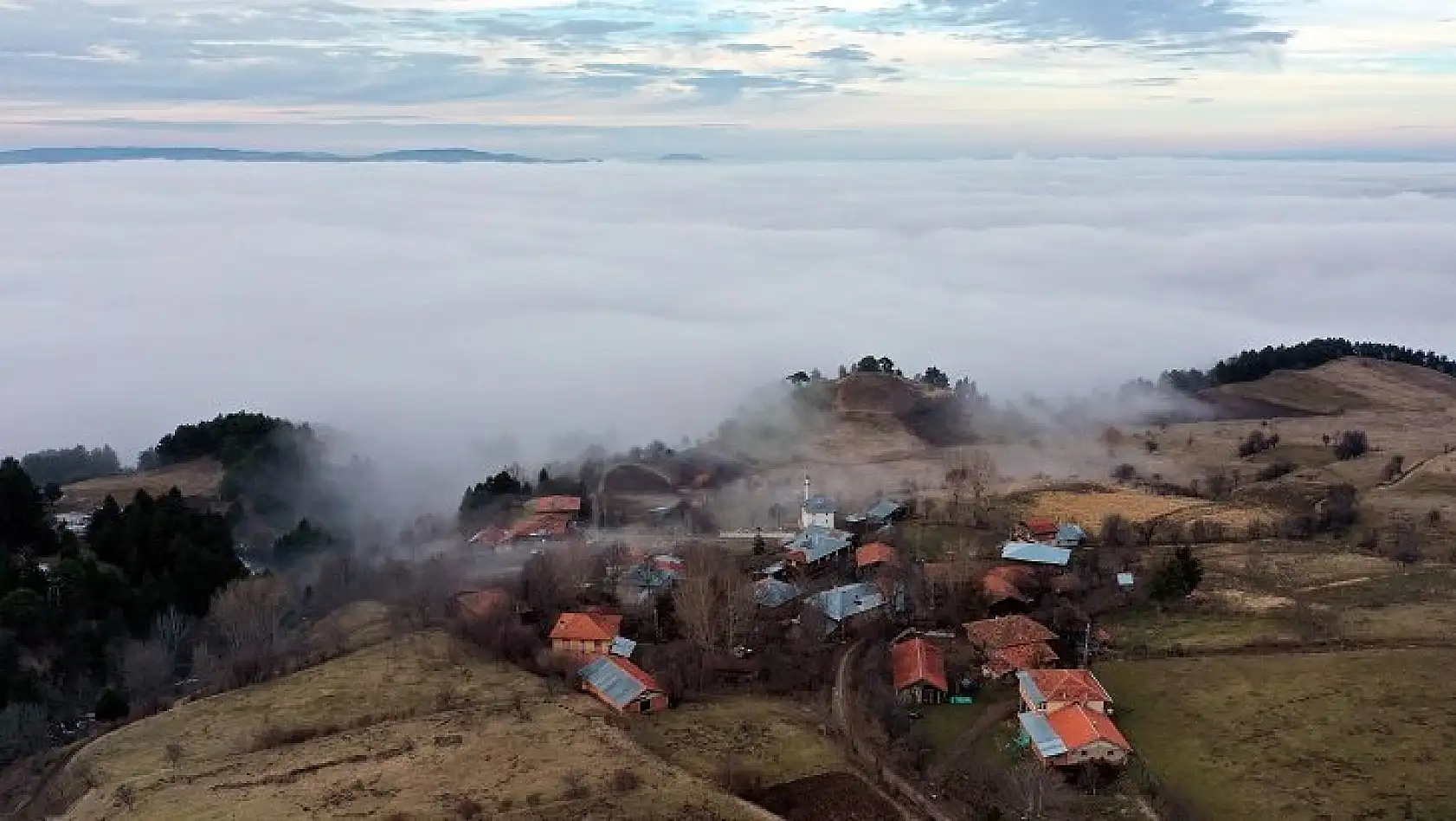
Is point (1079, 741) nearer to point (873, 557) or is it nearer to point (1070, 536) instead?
point (873, 557)

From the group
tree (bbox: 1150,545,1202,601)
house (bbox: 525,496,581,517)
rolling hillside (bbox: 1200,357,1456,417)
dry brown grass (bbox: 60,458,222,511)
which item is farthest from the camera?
rolling hillside (bbox: 1200,357,1456,417)

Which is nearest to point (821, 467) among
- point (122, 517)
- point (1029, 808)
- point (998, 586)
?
point (998, 586)

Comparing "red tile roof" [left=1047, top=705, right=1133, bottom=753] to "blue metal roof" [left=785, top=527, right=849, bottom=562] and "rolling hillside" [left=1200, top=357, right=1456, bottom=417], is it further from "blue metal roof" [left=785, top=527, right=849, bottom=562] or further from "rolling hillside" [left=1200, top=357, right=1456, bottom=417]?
"rolling hillside" [left=1200, top=357, right=1456, bottom=417]

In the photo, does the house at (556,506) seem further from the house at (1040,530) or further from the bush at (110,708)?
the bush at (110,708)

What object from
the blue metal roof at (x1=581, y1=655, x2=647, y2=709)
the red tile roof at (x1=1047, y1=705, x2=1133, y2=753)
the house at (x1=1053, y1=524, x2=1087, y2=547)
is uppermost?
the red tile roof at (x1=1047, y1=705, x2=1133, y2=753)

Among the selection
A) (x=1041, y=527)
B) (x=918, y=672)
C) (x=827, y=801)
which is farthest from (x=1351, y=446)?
(x=827, y=801)

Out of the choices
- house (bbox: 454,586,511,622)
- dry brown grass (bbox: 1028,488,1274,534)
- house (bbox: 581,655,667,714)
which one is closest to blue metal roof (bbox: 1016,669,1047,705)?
house (bbox: 581,655,667,714)
